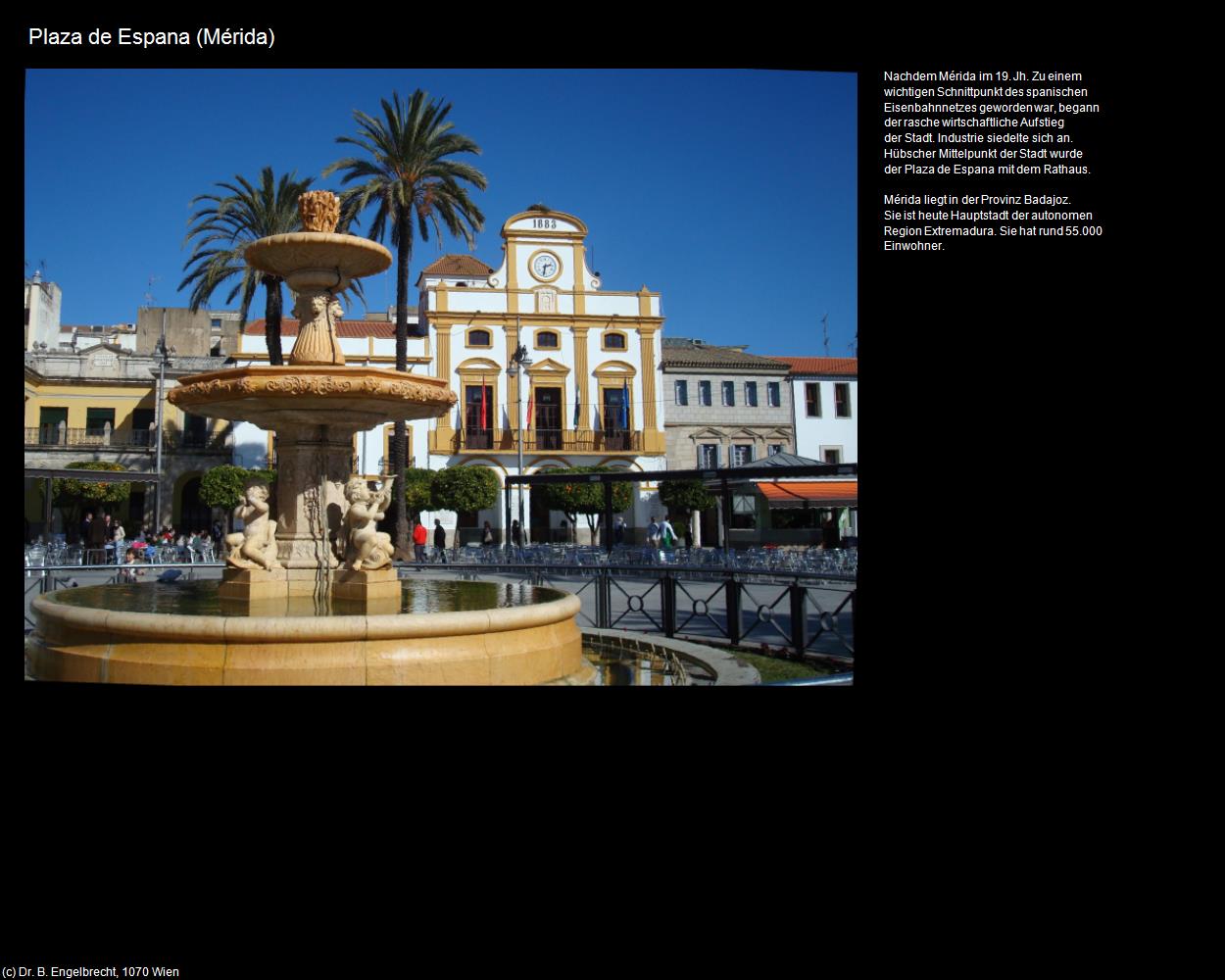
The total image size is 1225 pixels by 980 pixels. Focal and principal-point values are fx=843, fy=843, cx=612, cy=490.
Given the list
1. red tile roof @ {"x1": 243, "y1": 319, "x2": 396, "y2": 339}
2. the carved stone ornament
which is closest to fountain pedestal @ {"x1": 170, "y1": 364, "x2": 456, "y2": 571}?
the carved stone ornament

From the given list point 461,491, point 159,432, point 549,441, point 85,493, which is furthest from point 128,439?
point 549,441

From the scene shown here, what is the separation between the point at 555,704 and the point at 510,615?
1694mm

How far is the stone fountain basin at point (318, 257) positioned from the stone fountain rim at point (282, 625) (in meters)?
3.71

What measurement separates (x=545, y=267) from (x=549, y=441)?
265 inches

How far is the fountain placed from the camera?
536 centimetres

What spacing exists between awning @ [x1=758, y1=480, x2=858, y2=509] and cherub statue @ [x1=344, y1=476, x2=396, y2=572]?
21792mm

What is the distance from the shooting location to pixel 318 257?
26.1 feet

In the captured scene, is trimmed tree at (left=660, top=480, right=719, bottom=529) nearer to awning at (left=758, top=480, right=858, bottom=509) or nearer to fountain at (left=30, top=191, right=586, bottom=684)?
awning at (left=758, top=480, right=858, bottom=509)

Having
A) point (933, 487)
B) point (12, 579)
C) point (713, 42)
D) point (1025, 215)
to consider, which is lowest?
point (12, 579)

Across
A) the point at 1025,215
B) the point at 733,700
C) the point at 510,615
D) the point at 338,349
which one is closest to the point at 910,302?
the point at 1025,215

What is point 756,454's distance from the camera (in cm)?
3541

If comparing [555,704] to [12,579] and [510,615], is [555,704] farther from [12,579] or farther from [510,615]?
[12,579]

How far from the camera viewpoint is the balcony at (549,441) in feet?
99.8

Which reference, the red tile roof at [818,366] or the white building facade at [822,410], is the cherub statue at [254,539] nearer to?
the white building facade at [822,410]
